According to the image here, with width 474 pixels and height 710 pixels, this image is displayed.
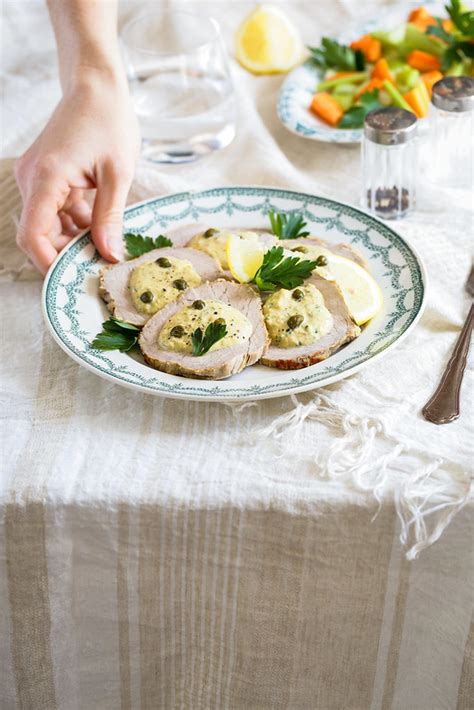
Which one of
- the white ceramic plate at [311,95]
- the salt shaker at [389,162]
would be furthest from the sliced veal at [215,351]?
the white ceramic plate at [311,95]

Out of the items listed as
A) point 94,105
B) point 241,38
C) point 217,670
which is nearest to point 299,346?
point 217,670

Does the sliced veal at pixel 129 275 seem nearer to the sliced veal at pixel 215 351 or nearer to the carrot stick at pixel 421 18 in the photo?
the sliced veal at pixel 215 351

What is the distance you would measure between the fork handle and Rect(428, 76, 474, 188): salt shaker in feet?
1.84

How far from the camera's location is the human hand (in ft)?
4.95

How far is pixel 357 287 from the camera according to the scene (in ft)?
4.54

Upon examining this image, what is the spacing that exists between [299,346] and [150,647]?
0.46 m

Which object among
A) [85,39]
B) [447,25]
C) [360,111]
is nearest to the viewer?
[85,39]

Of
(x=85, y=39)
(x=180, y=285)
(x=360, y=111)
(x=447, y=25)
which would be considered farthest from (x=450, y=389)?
(x=447, y=25)

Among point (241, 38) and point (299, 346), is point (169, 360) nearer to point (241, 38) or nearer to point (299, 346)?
point (299, 346)

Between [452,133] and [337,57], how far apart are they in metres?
0.45

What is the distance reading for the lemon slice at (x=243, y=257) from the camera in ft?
4.63

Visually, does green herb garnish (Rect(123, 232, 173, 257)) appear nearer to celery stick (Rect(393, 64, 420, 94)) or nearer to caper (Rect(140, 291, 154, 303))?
caper (Rect(140, 291, 154, 303))

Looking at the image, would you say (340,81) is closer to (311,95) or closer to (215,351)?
(311,95)

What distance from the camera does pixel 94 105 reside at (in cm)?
161
